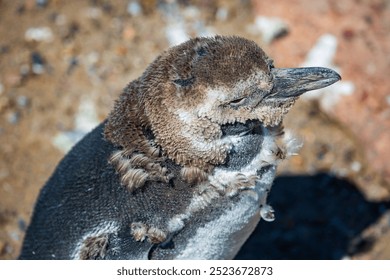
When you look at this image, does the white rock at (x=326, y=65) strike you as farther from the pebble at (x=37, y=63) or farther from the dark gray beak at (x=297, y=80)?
the pebble at (x=37, y=63)

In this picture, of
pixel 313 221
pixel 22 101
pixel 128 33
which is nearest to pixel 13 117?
pixel 22 101

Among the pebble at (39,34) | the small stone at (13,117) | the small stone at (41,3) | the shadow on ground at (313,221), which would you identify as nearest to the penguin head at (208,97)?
the shadow on ground at (313,221)

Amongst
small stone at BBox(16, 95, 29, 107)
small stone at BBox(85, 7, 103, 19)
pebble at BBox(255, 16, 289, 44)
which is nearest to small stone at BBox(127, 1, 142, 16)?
small stone at BBox(85, 7, 103, 19)

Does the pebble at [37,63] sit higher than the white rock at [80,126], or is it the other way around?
the pebble at [37,63]

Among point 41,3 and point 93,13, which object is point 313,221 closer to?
point 93,13

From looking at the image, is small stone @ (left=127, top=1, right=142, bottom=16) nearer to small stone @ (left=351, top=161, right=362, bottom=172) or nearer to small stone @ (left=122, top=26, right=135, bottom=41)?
small stone @ (left=122, top=26, right=135, bottom=41)
